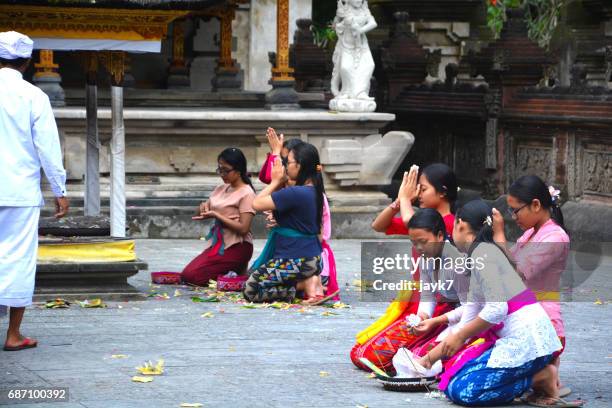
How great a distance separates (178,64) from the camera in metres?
20.1

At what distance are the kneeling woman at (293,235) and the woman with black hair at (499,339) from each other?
3.28m

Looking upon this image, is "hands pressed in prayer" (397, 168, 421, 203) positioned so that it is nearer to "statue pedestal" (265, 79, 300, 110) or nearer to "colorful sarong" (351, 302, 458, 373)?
"colorful sarong" (351, 302, 458, 373)

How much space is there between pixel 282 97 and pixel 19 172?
889cm

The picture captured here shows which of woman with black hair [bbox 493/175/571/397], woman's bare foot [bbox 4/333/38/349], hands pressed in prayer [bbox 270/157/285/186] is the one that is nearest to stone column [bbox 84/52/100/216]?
hands pressed in prayer [bbox 270/157/285/186]

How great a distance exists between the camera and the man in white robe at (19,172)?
8.36 metres

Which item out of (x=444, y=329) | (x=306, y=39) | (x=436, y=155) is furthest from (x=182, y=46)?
(x=444, y=329)

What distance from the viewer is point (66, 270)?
10.4 m

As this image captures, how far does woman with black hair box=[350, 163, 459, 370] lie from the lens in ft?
26.1

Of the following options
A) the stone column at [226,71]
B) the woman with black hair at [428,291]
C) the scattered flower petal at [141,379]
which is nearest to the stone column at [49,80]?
the stone column at [226,71]

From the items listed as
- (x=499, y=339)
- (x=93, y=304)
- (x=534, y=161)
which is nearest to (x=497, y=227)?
(x=499, y=339)

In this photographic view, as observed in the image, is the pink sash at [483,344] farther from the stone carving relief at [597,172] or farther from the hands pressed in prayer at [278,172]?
the stone carving relief at [597,172]

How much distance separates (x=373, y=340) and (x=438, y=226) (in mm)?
821

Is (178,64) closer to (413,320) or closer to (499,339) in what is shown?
(413,320)

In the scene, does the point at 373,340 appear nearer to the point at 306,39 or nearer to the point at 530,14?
the point at 306,39
